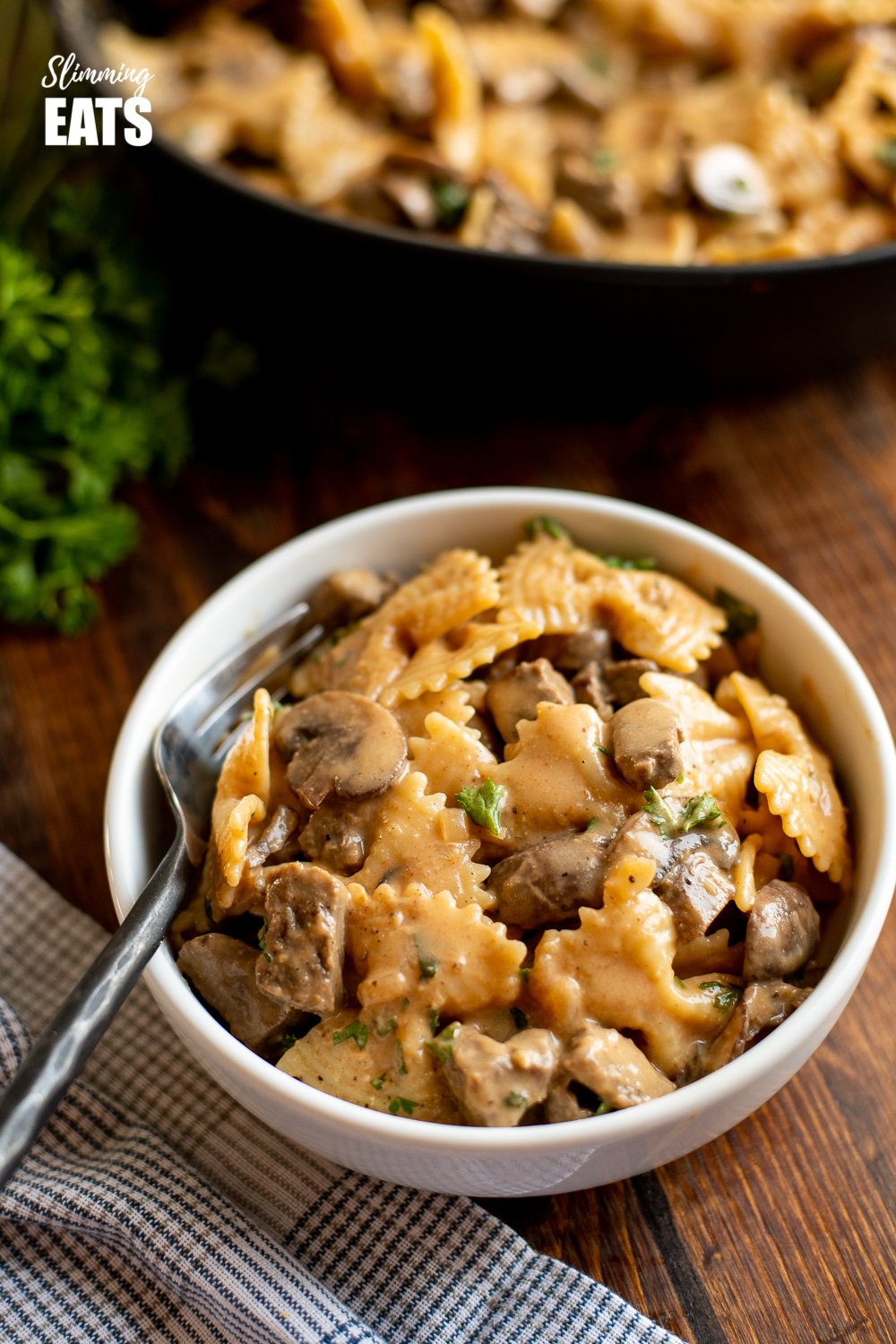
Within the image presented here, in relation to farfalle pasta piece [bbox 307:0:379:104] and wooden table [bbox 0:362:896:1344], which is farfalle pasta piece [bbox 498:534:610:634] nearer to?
wooden table [bbox 0:362:896:1344]

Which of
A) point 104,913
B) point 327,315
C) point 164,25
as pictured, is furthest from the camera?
point 164,25

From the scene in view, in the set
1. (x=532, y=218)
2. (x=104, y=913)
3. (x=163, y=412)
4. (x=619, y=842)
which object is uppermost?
(x=532, y=218)

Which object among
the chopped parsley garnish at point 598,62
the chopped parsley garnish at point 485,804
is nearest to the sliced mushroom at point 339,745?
the chopped parsley garnish at point 485,804

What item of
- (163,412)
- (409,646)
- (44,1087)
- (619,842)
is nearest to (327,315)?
(163,412)

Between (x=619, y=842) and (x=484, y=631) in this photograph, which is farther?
(x=484, y=631)

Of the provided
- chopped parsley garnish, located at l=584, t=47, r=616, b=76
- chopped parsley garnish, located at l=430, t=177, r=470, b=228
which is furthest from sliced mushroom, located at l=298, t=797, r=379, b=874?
chopped parsley garnish, located at l=584, t=47, r=616, b=76

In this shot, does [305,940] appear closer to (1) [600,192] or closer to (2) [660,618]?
(2) [660,618]

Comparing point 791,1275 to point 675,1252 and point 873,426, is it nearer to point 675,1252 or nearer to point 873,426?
point 675,1252

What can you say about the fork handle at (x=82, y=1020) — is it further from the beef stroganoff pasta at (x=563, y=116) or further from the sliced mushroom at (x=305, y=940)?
the beef stroganoff pasta at (x=563, y=116)
